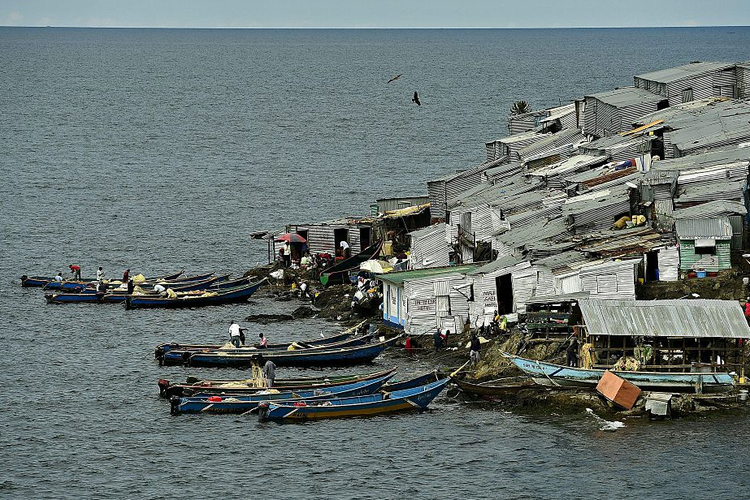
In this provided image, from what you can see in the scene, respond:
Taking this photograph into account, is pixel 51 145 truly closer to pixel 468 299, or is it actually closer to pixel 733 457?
pixel 468 299

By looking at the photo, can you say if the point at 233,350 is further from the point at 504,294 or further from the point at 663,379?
the point at 663,379

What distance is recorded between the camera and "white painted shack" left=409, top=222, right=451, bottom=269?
80.7 metres

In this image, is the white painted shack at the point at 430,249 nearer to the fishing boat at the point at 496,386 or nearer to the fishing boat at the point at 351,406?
the fishing boat at the point at 496,386

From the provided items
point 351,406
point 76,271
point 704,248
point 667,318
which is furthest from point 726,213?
point 76,271

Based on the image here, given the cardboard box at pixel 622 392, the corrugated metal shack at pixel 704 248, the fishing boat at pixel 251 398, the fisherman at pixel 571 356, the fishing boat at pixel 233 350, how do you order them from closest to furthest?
1. the cardboard box at pixel 622 392
2. the fisherman at pixel 571 356
3. the fishing boat at pixel 251 398
4. the corrugated metal shack at pixel 704 248
5. the fishing boat at pixel 233 350

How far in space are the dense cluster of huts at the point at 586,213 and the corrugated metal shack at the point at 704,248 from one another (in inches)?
2.7

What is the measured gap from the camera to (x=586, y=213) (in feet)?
227

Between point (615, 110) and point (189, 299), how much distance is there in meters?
33.2

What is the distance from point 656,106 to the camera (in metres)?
95.3

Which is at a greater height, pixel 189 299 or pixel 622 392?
pixel 189 299

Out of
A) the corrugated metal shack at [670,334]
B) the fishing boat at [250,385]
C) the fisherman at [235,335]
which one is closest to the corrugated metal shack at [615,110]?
the fisherman at [235,335]

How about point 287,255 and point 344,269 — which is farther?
point 287,255

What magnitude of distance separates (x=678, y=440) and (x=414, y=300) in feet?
66.8

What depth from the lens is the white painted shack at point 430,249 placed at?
265ft
